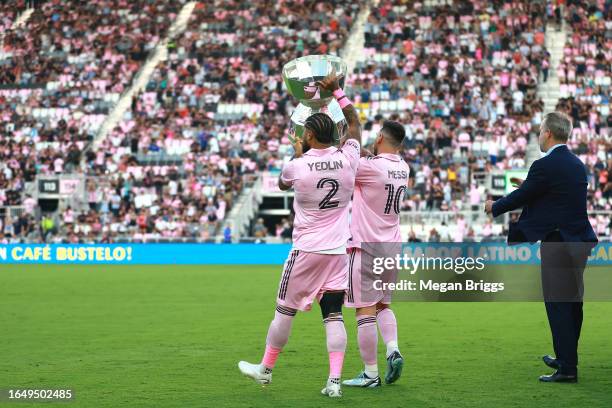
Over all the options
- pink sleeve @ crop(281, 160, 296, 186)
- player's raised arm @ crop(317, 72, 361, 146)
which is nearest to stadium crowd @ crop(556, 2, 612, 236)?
player's raised arm @ crop(317, 72, 361, 146)

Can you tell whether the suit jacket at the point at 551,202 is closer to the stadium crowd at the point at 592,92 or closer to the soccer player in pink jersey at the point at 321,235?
the soccer player in pink jersey at the point at 321,235

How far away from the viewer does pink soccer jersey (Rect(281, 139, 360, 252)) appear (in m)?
8.40

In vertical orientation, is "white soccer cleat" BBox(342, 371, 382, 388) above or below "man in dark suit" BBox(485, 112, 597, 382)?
below

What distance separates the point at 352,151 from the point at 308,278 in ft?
3.60

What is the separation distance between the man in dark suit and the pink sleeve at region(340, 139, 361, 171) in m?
1.22

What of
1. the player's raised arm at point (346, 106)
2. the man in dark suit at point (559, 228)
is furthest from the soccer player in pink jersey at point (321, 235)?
the man in dark suit at point (559, 228)

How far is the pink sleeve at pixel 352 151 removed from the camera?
8.55 metres

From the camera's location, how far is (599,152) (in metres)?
35.1

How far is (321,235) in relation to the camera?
8414mm

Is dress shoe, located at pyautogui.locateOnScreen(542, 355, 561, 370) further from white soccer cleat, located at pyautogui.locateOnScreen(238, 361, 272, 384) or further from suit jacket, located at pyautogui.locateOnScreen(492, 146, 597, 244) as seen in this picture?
white soccer cleat, located at pyautogui.locateOnScreen(238, 361, 272, 384)

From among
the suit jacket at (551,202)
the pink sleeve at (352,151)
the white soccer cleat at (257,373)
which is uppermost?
the pink sleeve at (352,151)

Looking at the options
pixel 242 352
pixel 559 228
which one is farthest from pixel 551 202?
pixel 242 352

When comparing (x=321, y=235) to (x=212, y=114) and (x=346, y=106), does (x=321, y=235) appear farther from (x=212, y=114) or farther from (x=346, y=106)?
(x=212, y=114)

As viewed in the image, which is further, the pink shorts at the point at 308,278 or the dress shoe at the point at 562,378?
the dress shoe at the point at 562,378
